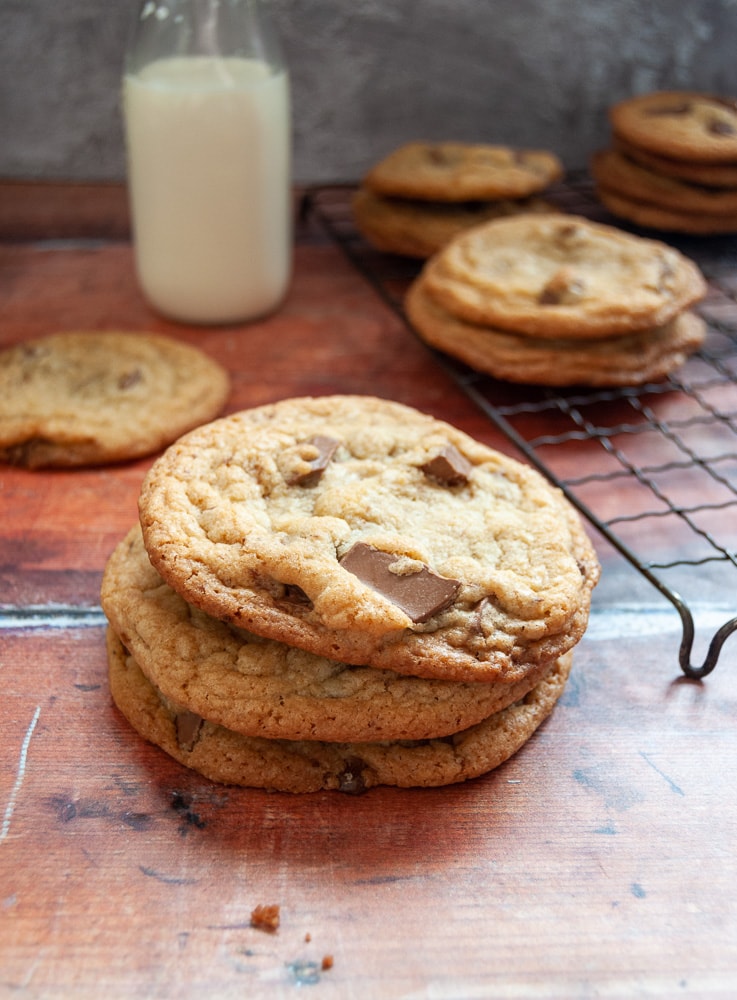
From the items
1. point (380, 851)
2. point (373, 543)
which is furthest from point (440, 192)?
point (380, 851)

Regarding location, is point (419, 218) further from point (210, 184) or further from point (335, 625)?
point (335, 625)

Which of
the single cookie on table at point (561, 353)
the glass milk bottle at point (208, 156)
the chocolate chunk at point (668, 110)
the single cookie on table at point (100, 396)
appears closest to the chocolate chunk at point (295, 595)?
the single cookie on table at point (100, 396)

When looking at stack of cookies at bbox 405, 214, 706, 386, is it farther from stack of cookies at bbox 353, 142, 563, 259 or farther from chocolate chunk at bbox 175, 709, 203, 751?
chocolate chunk at bbox 175, 709, 203, 751

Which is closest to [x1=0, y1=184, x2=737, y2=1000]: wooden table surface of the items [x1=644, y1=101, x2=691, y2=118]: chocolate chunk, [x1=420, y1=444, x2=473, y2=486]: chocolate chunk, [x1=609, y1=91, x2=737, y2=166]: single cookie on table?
[x1=420, y1=444, x2=473, y2=486]: chocolate chunk

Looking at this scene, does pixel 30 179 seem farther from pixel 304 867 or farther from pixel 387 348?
pixel 304 867

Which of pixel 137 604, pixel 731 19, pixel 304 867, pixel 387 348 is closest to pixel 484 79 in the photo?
pixel 731 19

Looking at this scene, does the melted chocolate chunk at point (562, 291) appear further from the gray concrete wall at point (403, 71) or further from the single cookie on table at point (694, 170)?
the gray concrete wall at point (403, 71)
